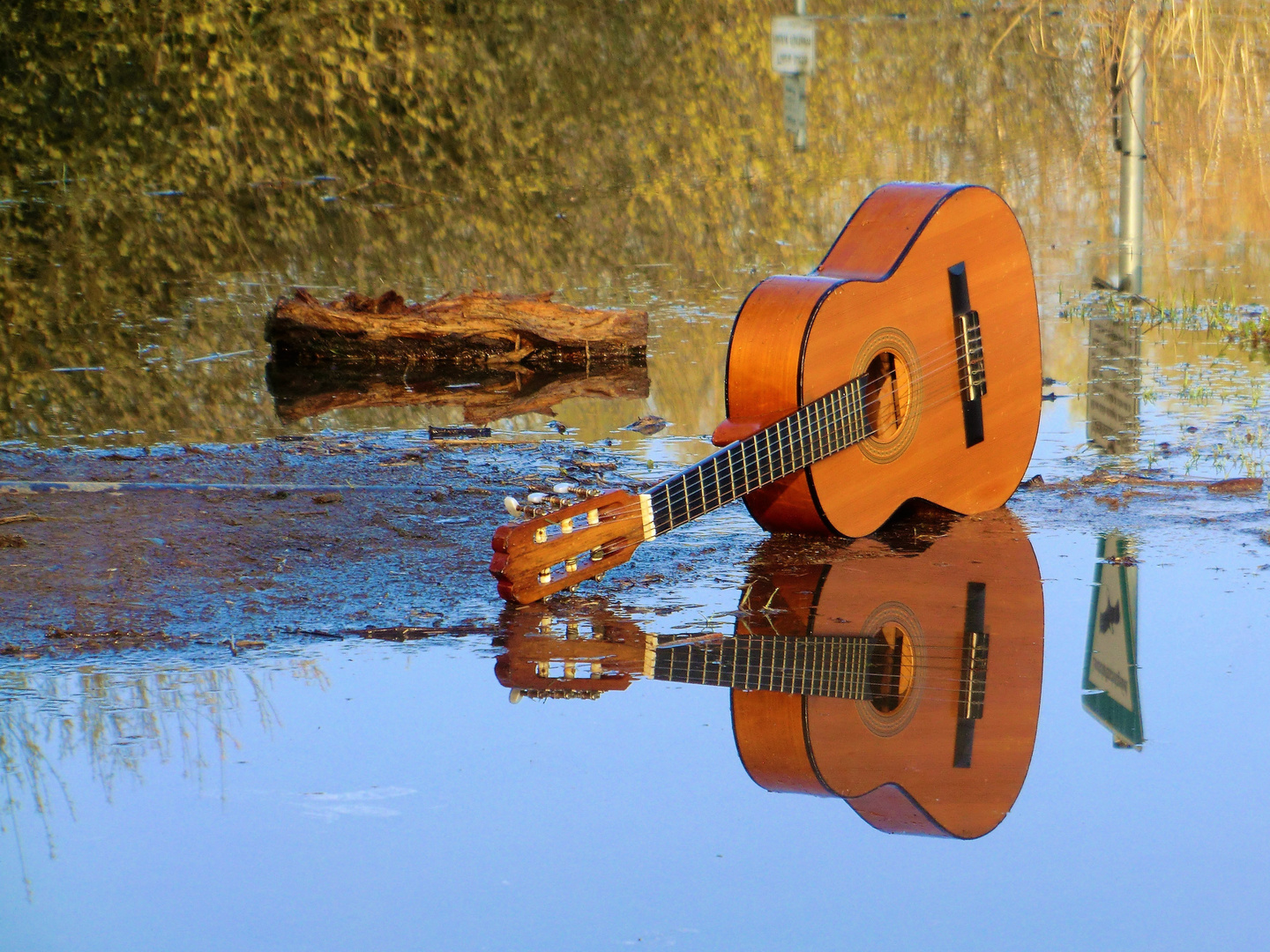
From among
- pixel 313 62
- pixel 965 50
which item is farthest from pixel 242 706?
pixel 965 50

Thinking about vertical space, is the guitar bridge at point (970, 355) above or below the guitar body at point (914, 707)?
above

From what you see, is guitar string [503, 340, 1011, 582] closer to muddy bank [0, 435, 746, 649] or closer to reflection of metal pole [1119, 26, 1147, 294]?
muddy bank [0, 435, 746, 649]

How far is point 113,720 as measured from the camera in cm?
346

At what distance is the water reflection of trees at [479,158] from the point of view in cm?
838

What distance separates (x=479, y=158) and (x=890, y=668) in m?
9.36

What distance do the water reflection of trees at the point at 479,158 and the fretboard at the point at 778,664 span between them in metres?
2.65

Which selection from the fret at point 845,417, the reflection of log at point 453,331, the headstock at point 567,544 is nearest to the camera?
the headstock at point 567,544

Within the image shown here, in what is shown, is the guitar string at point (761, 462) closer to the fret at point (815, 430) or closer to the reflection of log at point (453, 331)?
the fret at point (815, 430)

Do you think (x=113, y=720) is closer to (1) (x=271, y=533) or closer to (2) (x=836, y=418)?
(1) (x=271, y=533)

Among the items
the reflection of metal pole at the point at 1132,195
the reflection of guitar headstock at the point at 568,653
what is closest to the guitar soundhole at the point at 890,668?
the reflection of guitar headstock at the point at 568,653

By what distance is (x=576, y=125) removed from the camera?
13383 millimetres

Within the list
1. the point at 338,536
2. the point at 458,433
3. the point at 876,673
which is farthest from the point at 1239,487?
the point at 338,536

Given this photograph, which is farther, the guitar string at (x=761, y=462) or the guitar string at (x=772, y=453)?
the guitar string at (x=772, y=453)

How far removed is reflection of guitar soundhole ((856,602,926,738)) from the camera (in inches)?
139
